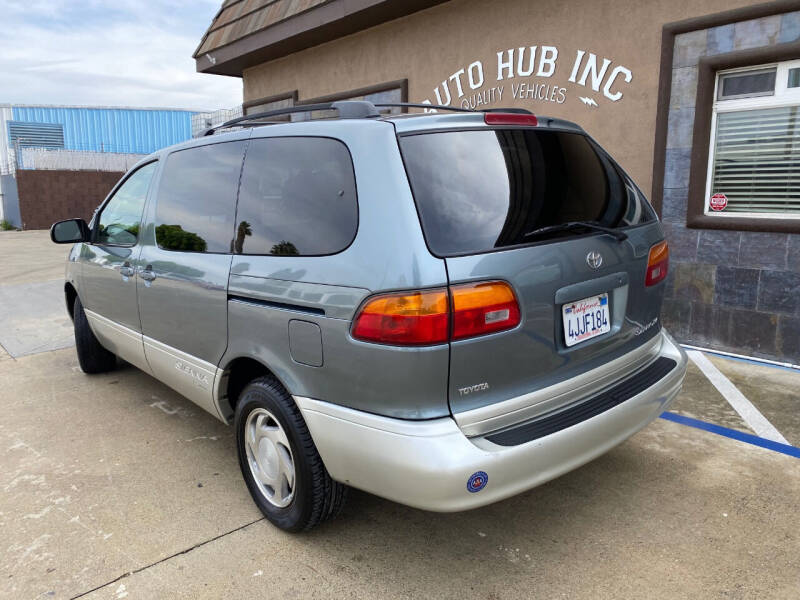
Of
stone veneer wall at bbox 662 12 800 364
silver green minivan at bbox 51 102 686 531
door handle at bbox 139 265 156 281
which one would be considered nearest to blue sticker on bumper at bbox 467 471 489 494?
silver green minivan at bbox 51 102 686 531

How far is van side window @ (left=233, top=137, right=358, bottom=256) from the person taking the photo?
2322mm

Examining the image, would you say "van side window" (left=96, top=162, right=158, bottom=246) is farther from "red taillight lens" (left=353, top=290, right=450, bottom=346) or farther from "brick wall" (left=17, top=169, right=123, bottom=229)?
"brick wall" (left=17, top=169, right=123, bottom=229)

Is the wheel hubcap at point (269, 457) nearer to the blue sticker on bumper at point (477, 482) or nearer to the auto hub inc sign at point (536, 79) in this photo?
the blue sticker on bumper at point (477, 482)

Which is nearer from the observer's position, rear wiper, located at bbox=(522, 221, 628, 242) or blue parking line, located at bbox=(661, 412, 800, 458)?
rear wiper, located at bbox=(522, 221, 628, 242)

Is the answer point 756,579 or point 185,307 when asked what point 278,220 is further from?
point 756,579

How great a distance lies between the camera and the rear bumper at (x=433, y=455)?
2.03 metres

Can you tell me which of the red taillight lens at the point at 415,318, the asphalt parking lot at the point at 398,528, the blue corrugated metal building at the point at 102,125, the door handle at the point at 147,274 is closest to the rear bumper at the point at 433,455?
the red taillight lens at the point at 415,318

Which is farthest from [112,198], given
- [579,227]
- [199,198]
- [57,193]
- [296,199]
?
[57,193]

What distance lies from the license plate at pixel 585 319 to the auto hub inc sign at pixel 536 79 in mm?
3911

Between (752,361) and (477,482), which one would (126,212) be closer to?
(477,482)

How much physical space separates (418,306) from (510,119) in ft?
3.21

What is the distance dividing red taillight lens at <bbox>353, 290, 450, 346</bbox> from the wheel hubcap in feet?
2.63

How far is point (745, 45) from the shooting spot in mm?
4836

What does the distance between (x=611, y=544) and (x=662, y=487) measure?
24.3 inches
